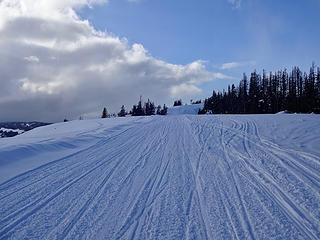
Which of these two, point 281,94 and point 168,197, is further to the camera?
point 281,94

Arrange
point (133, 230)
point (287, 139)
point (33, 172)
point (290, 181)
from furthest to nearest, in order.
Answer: point (287, 139) < point (33, 172) < point (290, 181) < point (133, 230)

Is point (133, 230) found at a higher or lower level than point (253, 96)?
lower

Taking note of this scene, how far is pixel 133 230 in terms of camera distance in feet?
12.1

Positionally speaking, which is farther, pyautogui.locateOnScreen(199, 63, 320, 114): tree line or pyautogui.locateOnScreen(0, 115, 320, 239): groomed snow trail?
pyautogui.locateOnScreen(199, 63, 320, 114): tree line

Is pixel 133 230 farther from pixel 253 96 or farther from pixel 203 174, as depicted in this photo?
pixel 253 96

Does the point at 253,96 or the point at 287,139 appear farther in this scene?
the point at 253,96

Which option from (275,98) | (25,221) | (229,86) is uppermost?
(229,86)

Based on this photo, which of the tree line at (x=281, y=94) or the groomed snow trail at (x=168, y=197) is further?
the tree line at (x=281, y=94)

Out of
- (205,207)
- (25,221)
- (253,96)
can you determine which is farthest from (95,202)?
(253,96)

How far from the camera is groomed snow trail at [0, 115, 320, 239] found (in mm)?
3709

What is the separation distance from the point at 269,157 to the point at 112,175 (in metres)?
5.54

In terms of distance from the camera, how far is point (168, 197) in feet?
16.2

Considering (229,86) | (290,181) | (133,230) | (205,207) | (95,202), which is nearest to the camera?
(133,230)

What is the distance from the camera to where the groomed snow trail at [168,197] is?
3.71m
